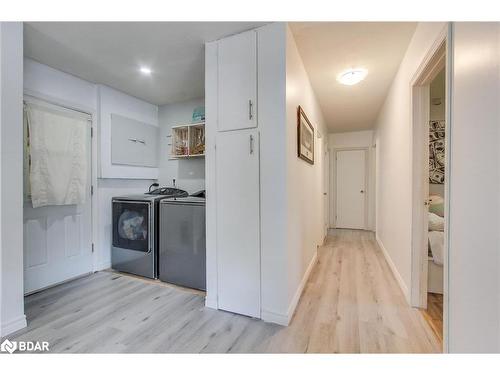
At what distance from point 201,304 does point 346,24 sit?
8.22 feet

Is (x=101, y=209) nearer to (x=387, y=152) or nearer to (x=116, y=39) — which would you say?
(x=116, y=39)

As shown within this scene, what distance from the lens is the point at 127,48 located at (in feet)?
6.48

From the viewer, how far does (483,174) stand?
37.0 inches

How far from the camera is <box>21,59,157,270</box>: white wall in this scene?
2.23 m

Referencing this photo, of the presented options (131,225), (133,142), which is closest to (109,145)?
(133,142)

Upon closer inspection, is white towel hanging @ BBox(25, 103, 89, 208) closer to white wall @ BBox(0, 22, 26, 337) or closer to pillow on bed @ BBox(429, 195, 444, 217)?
white wall @ BBox(0, 22, 26, 337)

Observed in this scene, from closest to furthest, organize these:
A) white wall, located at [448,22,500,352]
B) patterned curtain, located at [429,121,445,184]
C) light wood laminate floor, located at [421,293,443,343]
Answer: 1. white wall, located at [448,22,500,352]
2. light wood laminate floor, located at [421,293,443,343]
3. patterned curtain, located at [429,121,445,184]

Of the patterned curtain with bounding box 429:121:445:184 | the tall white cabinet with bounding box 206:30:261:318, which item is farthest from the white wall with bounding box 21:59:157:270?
the patterned curtain with bounding box 429:121:445:184

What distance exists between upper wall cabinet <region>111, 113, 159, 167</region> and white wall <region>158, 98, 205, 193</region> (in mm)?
123

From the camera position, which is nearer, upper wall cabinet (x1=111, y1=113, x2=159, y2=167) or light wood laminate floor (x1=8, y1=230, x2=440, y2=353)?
light wood laminate floor (x1=8, y1=230, x2=440, y2=353)

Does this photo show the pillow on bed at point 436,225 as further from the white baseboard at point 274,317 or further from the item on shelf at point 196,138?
the item on shelf at point 196,138

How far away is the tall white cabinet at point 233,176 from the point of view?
1.76m
